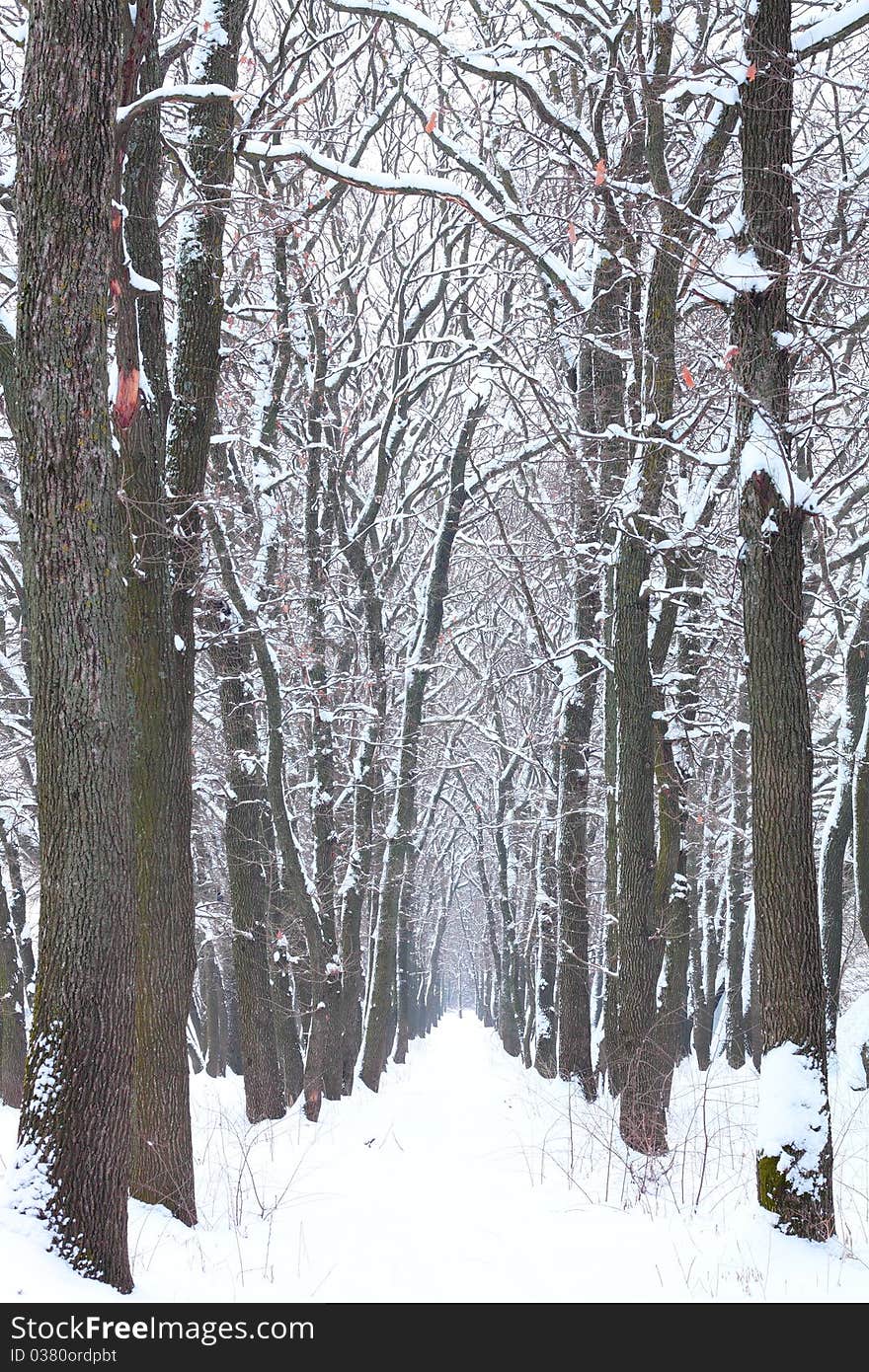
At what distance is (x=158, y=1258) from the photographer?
5527mm

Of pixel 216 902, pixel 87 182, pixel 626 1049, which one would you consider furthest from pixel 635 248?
pixel 216 902

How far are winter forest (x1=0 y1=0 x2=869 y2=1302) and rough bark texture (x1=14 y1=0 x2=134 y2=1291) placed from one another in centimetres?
2

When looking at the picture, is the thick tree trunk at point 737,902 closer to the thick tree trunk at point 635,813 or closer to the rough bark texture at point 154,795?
the thick tree trunk at point 635,813

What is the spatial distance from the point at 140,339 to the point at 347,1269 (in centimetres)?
600

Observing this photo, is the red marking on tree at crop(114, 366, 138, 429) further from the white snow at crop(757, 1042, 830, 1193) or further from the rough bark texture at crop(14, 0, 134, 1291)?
the white snow at crop(757, 1042, 830, 1193)

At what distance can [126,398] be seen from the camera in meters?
6.20

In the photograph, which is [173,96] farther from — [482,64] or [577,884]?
[577,884]

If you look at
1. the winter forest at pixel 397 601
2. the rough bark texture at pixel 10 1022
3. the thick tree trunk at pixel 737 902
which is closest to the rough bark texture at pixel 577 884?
the winter forest at pixel 397 601

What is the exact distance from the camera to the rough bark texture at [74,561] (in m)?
4.49

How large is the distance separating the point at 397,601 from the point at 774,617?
44.7 feet

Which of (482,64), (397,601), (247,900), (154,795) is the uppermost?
(482,64)

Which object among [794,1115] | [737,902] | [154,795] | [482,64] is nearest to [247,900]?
[154,795]

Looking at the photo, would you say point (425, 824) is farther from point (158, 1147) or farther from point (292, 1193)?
point (158, 1147)

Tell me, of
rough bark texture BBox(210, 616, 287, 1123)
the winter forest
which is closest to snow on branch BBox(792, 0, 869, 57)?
the winter forest
